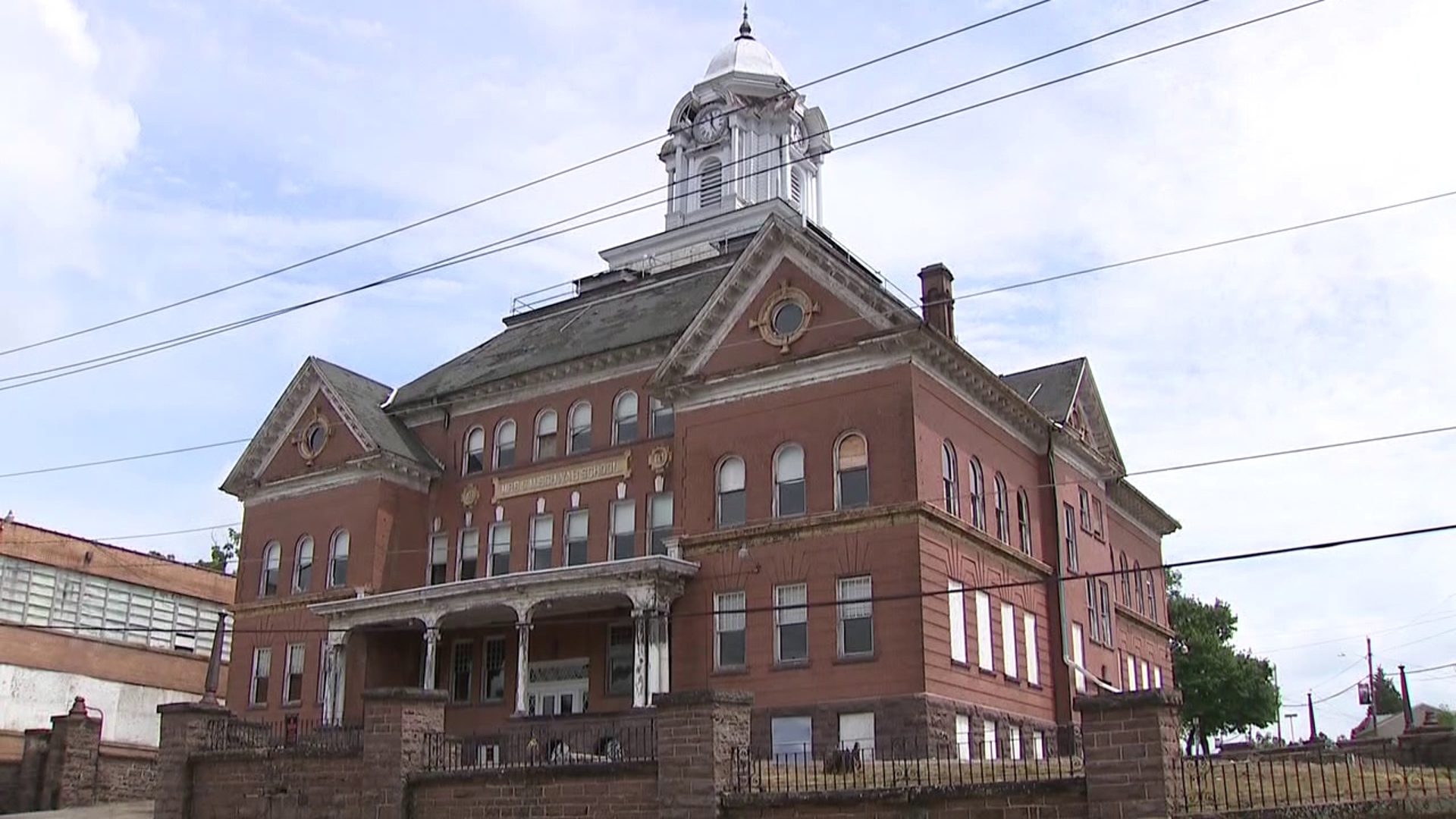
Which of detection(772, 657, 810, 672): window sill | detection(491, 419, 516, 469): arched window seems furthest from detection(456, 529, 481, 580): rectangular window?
detection(772, 657, 810, 672): window sill

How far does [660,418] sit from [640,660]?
743 cm

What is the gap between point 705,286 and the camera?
141 ft

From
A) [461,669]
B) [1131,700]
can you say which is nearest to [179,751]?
[461,669]

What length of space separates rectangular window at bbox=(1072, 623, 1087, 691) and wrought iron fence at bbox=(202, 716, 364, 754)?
20.1 meters

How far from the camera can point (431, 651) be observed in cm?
3800

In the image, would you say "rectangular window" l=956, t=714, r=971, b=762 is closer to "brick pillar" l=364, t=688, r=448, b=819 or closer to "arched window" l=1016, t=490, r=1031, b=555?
"arched window" l=1016, t=490, r=1031, b=555

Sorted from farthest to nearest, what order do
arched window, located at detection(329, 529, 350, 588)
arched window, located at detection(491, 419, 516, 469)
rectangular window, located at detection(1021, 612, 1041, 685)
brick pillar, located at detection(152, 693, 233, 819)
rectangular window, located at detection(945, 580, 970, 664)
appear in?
arched window, located at detection(329, 529, 350, 588) → arched window, located at detection(491, 419, 516, 469) → rectangular window, located at detection(1021, 612, 1041, 685) → rectangular window, located at detection(945, 580, 970, 664) → brick pillar, located at detection(152, 693, 233, 819)

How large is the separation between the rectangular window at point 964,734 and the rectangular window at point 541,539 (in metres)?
13.3

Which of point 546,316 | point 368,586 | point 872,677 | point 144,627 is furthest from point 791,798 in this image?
point 144,627

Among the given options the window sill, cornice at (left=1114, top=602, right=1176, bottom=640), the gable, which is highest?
the gable

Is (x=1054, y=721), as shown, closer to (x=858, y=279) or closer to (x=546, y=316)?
(x=858, y=279)

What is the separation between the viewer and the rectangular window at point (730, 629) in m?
33.5

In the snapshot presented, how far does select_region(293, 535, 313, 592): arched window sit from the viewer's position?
142 feet

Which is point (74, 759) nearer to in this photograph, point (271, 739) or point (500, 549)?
point (271, 739)
